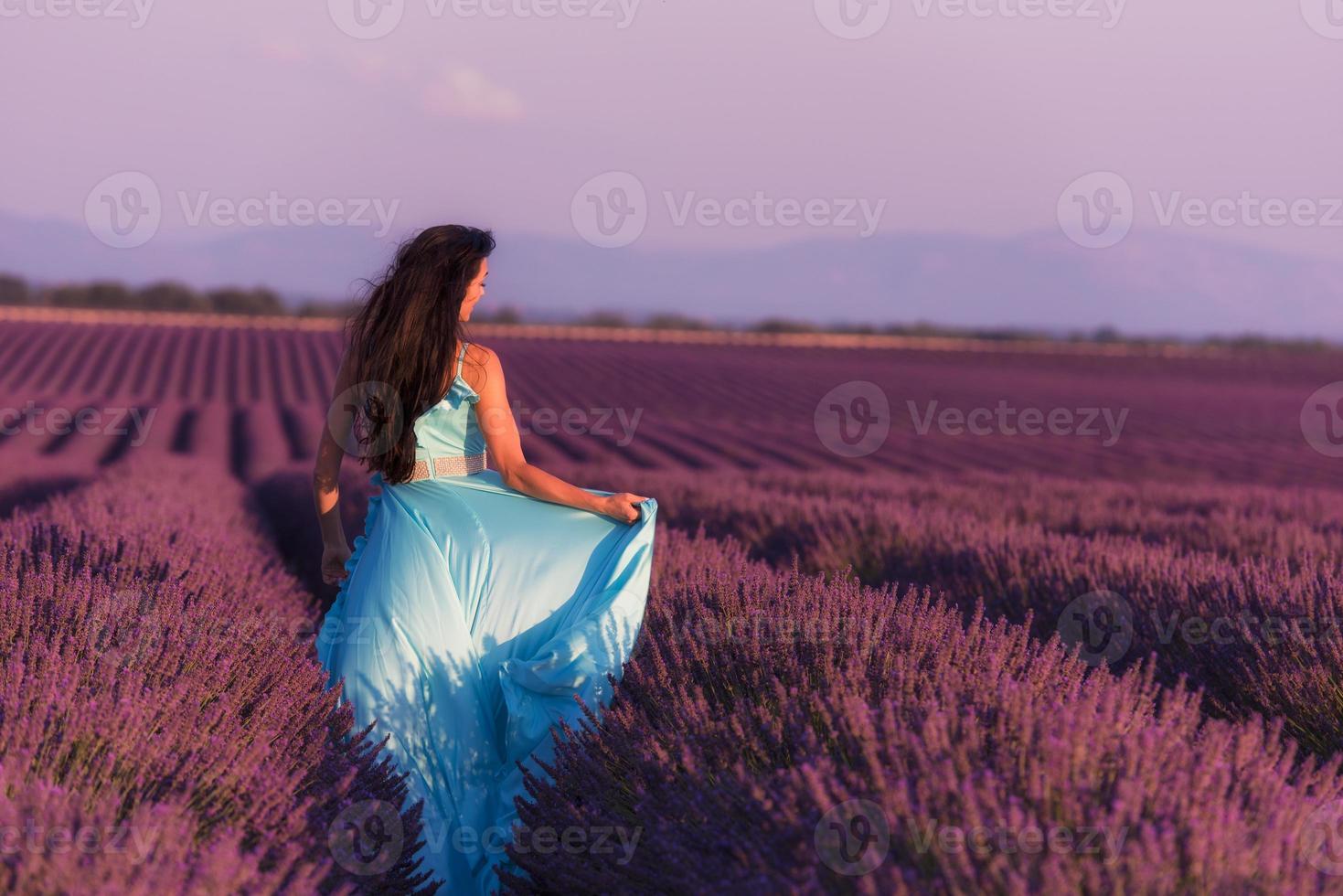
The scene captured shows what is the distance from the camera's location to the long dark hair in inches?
139

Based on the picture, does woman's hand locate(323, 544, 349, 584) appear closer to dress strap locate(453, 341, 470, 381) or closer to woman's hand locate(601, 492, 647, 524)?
dress strap locate(453, 341, 470, 381)

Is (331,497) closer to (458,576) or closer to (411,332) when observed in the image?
(458,576)

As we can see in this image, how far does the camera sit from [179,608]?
139 inches

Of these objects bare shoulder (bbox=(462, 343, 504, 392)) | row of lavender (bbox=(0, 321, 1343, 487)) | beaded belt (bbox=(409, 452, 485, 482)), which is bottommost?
row of lavender (bbox=(0, 321, 1343, 487))

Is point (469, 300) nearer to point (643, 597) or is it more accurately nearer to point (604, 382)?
point (643, 597)

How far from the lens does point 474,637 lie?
3.62m

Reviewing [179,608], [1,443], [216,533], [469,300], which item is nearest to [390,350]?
[469,300]

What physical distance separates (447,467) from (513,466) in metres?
0.20
